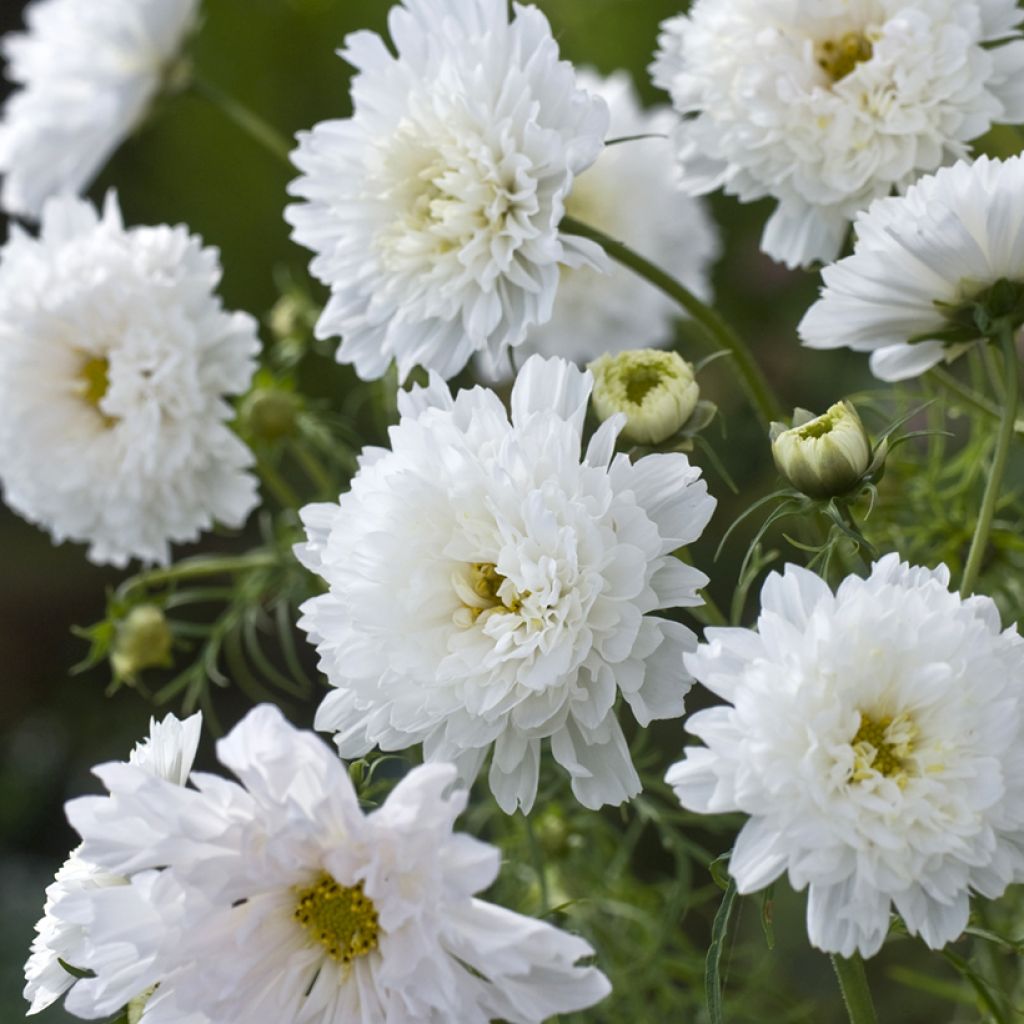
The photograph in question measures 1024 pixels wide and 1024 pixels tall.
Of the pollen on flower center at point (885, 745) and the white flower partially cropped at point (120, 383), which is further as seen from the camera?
the white flower partially cropped at point (120, 383)

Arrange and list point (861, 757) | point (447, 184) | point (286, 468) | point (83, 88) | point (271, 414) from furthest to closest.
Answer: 1. point (286, 468)
2. point (83, 88)
3. point (271, 414)
4. point (447, 184)
5. point (861, 757)

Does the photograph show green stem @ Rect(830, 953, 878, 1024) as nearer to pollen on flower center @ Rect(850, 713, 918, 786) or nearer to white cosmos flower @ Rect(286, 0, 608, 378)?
pollen on flower center @ Rect(850, 713, 918, 786)

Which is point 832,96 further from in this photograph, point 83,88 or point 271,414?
point 83,88

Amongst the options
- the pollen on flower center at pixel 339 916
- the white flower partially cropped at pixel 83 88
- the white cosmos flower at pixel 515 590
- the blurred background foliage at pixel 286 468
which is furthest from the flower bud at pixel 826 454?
the white flower partially cropped at pixel 83 88

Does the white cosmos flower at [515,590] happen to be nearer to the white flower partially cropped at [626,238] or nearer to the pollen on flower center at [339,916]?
the pollen on flower center at [339,916]

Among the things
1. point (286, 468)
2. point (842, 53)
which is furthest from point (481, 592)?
point (286, 468)
